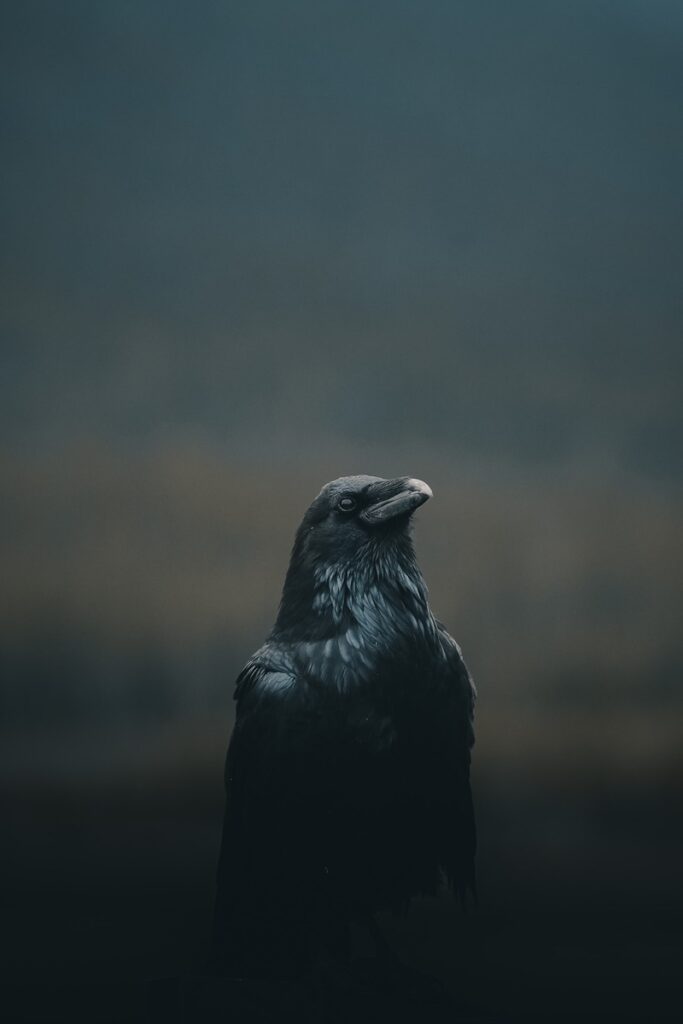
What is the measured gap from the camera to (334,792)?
314 centimetres

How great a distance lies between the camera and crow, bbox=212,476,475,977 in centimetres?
315

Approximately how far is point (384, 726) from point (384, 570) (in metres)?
0.45

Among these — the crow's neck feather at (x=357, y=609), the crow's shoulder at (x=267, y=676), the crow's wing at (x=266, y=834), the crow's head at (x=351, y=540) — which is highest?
the crow's head at (x=351, y=540)

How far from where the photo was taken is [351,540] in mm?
3279

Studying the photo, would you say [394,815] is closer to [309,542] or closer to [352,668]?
[352,668]

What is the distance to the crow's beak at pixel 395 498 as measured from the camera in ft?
10.4

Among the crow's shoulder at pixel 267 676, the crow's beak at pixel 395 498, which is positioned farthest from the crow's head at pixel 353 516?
the crow's shoulder at pixel 267 676

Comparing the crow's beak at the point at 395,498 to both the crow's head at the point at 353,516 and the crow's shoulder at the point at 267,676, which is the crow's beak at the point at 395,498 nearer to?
the crow's head at the point at 353,516

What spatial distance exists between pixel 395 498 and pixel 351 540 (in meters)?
0.18

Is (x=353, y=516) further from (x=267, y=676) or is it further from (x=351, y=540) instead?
(x=267, y=676)

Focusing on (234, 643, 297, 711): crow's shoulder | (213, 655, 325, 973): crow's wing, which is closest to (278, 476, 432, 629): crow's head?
(234, 643, 297, 711): crow's shoulder

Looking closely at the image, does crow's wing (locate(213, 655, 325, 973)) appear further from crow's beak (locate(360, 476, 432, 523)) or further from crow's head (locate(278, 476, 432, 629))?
crow's beak (locate(360, 476, 432, 523))

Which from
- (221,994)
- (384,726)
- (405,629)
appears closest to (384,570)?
(405,629)

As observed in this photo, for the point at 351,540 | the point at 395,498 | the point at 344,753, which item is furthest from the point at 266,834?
the point at 395,498
